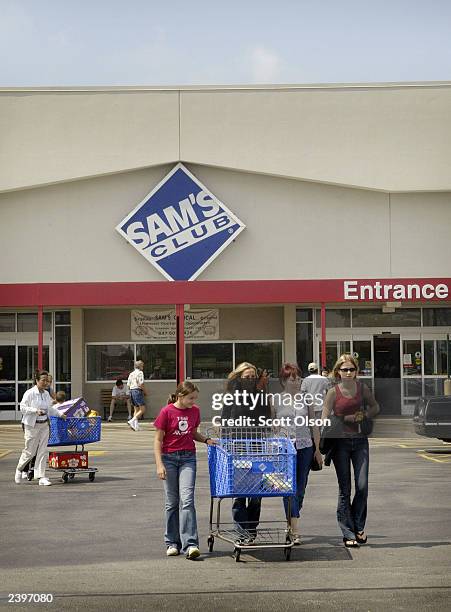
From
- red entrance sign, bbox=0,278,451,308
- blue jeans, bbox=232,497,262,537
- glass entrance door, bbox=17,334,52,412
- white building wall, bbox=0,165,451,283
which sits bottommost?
blue jeans, bbox=232,497,262,537

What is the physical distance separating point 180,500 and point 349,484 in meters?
1.78

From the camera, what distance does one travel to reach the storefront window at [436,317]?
35375 mm

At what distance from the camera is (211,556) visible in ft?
34.7

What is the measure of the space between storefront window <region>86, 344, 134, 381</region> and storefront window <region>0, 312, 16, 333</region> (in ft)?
8.47

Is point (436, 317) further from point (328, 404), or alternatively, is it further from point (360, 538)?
point (360, 538)

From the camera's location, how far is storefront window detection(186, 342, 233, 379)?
35.8m

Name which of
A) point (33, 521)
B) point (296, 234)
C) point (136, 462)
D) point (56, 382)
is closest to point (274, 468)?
point (33, 521)

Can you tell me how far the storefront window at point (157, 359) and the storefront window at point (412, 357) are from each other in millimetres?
7490

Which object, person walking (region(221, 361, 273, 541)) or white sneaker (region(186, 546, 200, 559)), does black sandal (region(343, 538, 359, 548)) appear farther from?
white sneaker (region(186, 546, 200, 559))

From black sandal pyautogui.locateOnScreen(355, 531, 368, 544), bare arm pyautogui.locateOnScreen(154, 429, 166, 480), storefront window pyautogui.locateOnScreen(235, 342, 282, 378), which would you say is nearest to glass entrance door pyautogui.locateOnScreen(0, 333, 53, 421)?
storefront window pyautogui.locateOnScreen(235, 342, 282, 378)

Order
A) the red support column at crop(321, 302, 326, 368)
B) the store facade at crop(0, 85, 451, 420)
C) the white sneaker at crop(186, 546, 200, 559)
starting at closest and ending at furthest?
the white sneaker at crop(186, 546, 200, 559) < the red support column at crop(321, 302, 326, 368) < the store facade at crop(0, 85, 451, 420)

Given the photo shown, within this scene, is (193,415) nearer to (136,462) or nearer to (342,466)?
(342,466)

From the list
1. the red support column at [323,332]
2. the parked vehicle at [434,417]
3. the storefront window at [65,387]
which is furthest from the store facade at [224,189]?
the parked vehicle at [434,417]

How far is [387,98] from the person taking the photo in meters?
33.2
